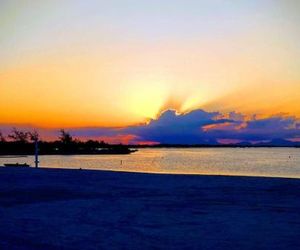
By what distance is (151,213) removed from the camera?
909cm

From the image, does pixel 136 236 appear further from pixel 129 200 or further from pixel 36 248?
pixel 129 200

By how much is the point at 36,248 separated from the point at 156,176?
36.0 feet

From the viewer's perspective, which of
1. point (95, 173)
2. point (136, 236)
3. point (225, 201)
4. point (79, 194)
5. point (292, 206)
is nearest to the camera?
point (136, 236)

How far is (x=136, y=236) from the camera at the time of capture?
6945 millimetres

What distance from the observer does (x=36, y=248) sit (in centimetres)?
614

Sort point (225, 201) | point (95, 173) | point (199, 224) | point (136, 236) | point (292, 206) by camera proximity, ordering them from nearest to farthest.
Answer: point (136, 236), point (199, 224), point (292, 206), point (225, 201), point (95, 173)

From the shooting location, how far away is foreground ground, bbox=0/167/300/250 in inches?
262

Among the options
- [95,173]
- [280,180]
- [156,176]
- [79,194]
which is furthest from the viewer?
[95,173]

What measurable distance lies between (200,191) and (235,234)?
18.2ft

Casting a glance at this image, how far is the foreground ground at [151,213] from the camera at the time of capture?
262 inches

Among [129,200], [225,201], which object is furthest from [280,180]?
[129,200]

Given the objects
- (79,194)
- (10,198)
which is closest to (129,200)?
(79,194)

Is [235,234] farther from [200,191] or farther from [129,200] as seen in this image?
[200,191]

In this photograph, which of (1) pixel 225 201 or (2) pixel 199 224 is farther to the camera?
(1) pixel 225 201
